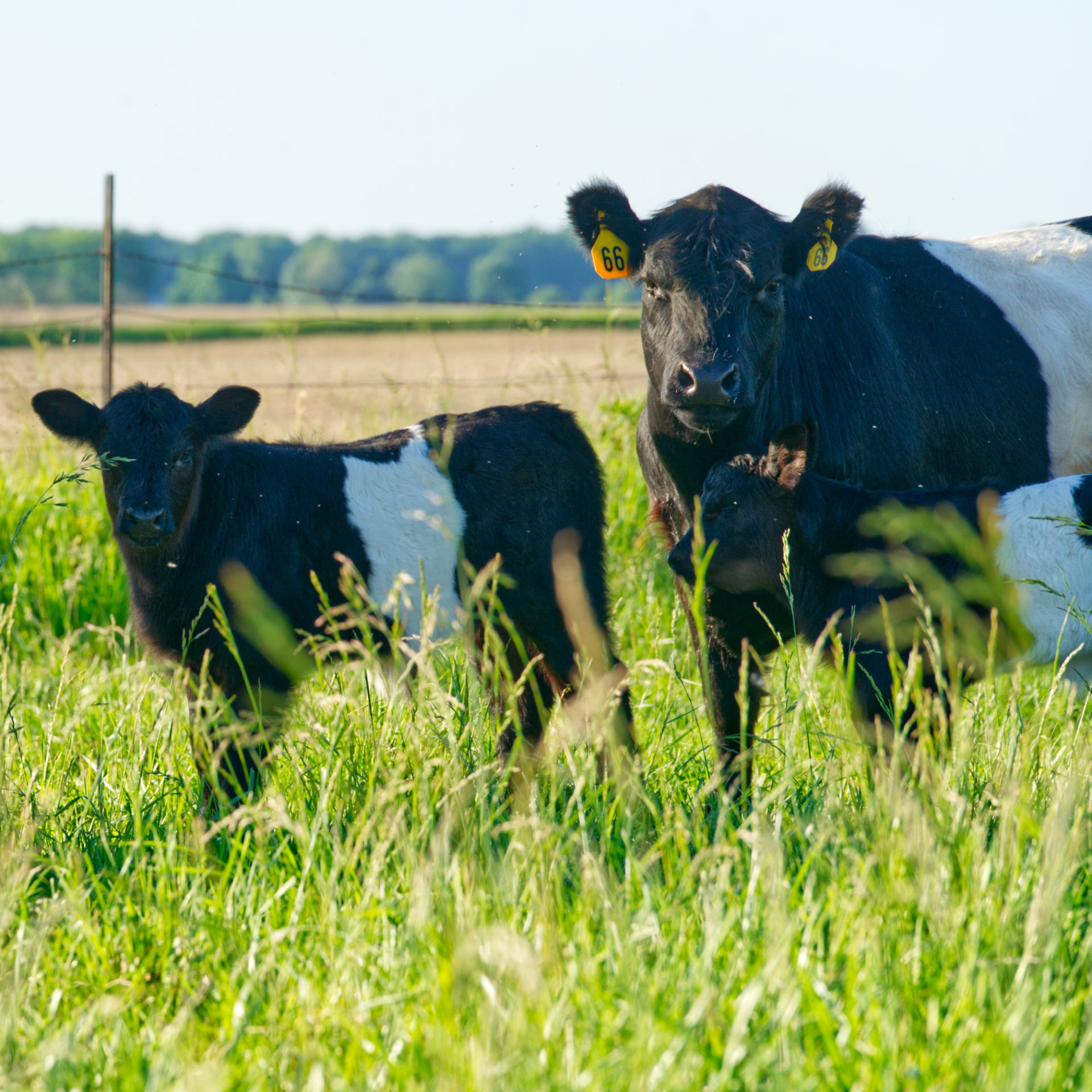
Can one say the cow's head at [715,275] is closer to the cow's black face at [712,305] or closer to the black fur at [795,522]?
the cow's black face at [712,305]

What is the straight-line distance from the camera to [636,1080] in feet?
5.97

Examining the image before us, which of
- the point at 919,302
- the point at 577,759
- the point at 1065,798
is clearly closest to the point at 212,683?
the point at 577,759

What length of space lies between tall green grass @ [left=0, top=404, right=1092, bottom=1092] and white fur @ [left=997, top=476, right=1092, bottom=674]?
535 millimetres

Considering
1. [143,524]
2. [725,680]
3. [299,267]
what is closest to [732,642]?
[725,680]

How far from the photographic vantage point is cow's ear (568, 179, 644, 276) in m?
4.38

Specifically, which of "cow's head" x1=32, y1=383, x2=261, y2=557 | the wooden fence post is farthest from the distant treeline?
"cow's head" x1=32, y1=383, x2=261, y2=557

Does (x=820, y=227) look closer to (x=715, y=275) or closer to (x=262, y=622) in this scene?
(x=715, y=275)

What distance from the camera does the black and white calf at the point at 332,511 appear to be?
417cm

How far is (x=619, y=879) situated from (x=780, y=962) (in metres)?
0.86

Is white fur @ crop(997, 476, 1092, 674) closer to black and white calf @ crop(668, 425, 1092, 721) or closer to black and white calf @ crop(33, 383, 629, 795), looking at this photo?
→ black and white calf @ crop(668, 425, 1092, 721)

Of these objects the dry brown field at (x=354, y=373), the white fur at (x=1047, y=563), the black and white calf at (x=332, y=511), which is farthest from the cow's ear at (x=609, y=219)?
the dry brown field at (x=354, y=373)

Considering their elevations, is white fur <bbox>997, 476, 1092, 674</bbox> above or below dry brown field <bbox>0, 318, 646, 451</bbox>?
below

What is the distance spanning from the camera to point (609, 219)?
14.4 ft

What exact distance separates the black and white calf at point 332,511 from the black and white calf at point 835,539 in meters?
0.77
